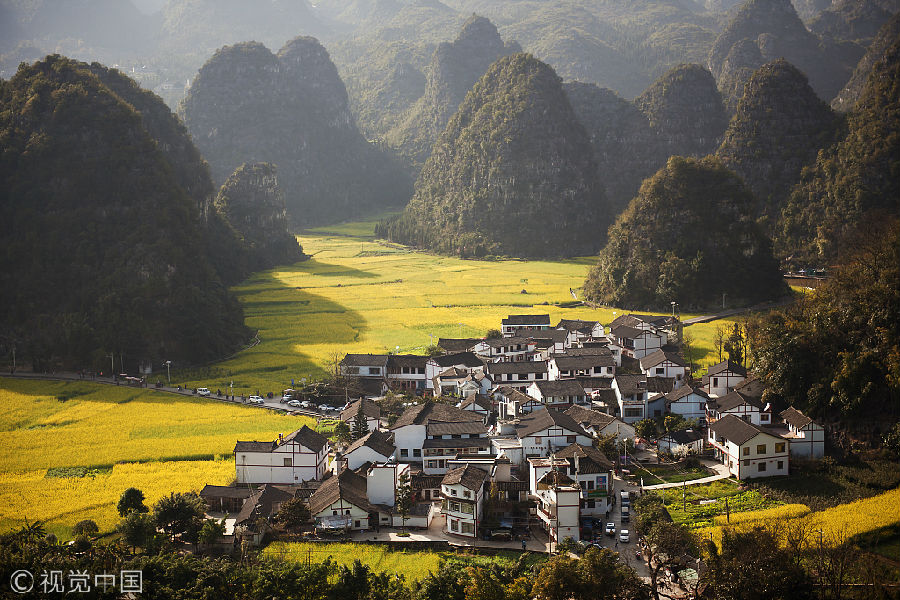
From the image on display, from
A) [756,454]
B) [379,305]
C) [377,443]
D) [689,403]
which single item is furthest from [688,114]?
[377,443]

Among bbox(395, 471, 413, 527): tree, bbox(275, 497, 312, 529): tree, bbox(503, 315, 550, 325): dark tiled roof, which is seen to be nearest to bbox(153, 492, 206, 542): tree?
bbox(275, 497, 312, 529): tree

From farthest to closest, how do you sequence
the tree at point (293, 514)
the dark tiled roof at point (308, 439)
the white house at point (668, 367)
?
the white house at point (668, 367) → the dark tiled roof at point (308, 439) → the tree at point (293, 514)

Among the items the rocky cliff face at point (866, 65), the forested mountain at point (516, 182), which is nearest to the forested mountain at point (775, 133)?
the rocky cliff face at point (866, 65)

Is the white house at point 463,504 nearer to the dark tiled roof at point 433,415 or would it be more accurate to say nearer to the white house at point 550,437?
the white house at point 550,437

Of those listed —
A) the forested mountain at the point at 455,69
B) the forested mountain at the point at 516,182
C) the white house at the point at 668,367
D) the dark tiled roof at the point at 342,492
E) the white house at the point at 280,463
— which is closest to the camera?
the dark tiled roof at the point at 342,492

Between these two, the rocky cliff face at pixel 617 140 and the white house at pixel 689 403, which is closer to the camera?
the white house at pixel 689 403

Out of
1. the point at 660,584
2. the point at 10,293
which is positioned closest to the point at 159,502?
the point at 660,584

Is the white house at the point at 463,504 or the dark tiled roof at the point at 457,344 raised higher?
the dark tiled roof at the point at 457,344

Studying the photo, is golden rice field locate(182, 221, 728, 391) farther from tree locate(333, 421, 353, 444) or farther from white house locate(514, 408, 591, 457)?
white house locate(514, 408, 591, 457)
